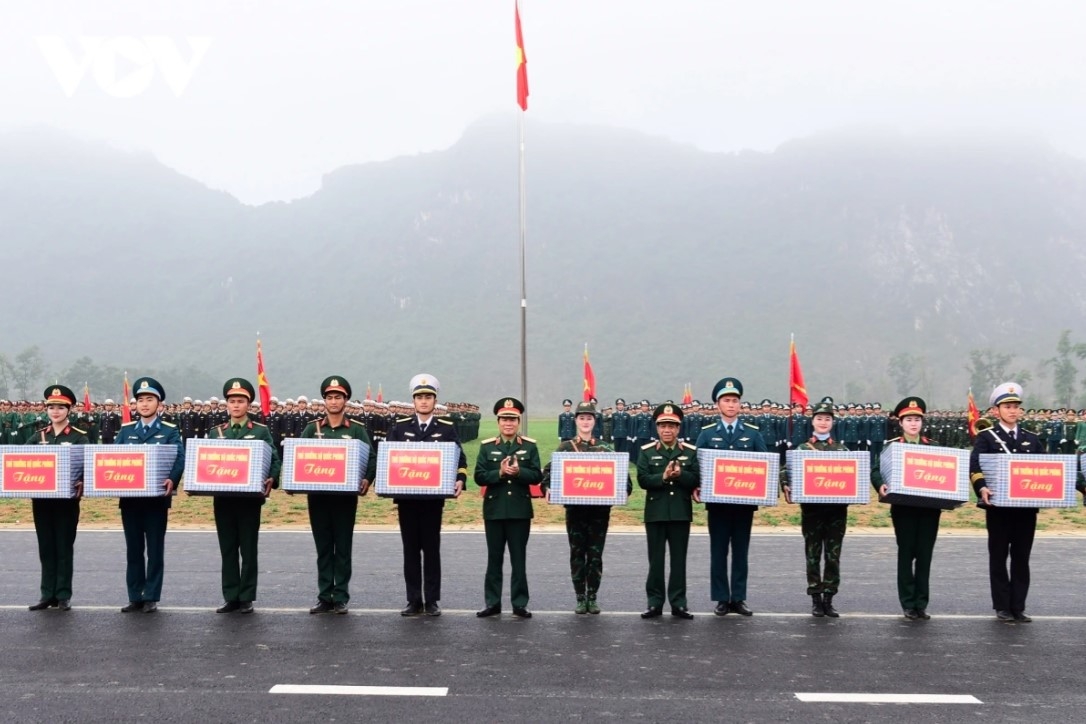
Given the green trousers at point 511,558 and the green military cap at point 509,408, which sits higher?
the green military cap at point 509,408

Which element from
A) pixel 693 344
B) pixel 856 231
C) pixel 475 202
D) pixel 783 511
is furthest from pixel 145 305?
pixel 783 511

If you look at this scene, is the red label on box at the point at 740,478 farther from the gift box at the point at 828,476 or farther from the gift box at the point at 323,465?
the gift box at the point at 323,465

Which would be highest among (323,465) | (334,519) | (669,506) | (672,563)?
(323,465)

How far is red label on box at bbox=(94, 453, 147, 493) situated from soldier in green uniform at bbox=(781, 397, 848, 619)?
550cm

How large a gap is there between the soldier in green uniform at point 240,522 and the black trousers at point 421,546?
3.97ft

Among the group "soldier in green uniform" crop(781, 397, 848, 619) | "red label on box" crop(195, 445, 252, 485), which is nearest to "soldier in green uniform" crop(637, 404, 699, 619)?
"soldier in green uniform" crop(781, 397, 848, 619)

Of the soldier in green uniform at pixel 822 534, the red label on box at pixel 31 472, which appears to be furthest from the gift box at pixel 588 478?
the red label on box at pixel 31 472

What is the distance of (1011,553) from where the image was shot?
27.3 feet

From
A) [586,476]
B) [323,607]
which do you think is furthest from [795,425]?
[323,607]

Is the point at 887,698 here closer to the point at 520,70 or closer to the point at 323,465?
the point at 323,465

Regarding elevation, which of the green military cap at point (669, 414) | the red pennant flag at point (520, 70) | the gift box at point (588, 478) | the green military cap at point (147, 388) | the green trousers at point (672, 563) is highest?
the red pennant flag at point (520, 70)

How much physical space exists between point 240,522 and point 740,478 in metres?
4.33

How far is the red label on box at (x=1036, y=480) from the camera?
8102mm

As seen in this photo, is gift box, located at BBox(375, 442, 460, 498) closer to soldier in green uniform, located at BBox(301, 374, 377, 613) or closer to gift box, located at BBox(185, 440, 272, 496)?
soldier in green uniform, located at BBox(301, 374, 377, 613)
